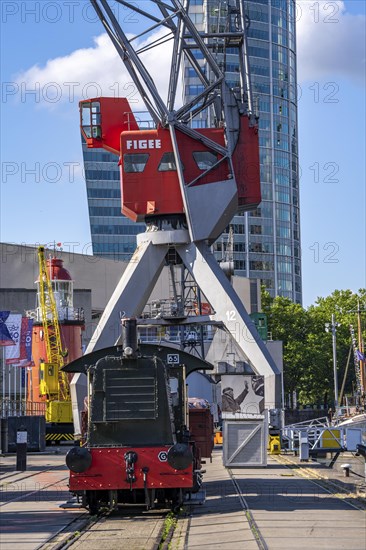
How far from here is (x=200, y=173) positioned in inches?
1961

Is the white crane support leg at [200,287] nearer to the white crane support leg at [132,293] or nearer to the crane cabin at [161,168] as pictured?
the white crane support leg at [132,293]

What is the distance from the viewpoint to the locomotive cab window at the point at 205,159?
164 ft

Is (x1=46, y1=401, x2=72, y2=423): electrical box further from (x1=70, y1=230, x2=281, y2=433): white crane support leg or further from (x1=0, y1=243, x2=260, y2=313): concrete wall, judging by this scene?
(x1=0, y1=243, x2=260, y2=313): concrete wall

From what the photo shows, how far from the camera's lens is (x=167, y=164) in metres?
49.9

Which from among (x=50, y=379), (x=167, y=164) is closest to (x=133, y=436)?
(x=167, y=164)

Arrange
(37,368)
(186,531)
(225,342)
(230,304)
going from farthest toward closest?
(225,342)
(37,368)
(230,304)
(186,531)

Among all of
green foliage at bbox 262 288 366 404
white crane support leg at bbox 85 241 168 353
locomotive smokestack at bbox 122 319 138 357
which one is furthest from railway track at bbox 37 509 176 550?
green foliage at bbox 262 288 366 404

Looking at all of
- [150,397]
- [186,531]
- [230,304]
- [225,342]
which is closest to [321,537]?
[186,531]

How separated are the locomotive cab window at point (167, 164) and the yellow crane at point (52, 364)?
21995mm

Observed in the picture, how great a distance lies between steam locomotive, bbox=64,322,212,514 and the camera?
66.0ft

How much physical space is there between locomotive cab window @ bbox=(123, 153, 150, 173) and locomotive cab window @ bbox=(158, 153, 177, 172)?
706 millimetres

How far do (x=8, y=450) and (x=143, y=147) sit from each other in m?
15.0

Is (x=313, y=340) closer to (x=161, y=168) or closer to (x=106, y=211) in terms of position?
(x=106, y=211)

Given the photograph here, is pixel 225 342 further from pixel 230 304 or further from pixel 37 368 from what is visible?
pixel 230 304
